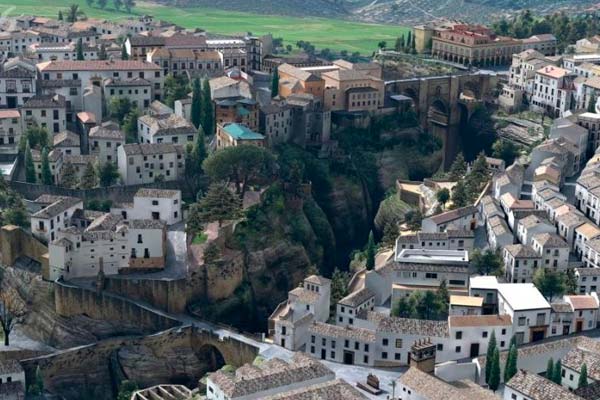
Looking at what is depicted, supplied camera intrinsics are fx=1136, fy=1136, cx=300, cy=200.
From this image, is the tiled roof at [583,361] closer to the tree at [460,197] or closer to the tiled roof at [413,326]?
the tiled roof at [413,326]

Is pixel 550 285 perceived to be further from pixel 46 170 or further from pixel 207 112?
pixel 46 170

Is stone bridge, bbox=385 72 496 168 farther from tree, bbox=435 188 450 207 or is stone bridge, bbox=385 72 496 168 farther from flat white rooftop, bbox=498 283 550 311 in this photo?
flat white rooftop, bbox=498 283 550 311

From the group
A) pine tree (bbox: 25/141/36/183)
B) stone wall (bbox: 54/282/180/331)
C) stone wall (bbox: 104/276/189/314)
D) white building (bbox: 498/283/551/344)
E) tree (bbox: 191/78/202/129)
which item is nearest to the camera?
white building (bbox: 498/283/551/344)

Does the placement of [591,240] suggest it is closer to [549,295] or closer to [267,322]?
[549,295]

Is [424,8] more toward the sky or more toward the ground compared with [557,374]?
more toward the sky

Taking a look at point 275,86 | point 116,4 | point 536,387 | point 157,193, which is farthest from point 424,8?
point 536,387

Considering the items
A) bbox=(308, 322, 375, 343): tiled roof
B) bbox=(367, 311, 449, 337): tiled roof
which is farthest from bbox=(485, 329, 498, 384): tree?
bbox=(308, 322, 375, 343): tiled roof

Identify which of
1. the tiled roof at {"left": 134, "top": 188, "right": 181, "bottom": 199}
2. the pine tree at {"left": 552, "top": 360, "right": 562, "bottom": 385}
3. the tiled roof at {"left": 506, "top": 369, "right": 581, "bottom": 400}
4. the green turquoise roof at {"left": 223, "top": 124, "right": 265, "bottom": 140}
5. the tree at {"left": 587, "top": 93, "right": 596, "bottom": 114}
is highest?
the tree at {"left": 587, "top": 93, "right": 596, "bottom": 114}
